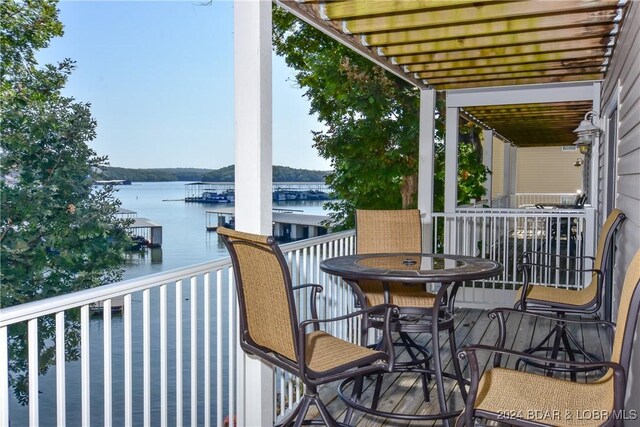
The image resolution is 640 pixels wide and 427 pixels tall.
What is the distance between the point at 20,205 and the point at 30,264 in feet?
4.14

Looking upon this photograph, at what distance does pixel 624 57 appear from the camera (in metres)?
3.73

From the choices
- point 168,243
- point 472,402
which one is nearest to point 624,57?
point 472,402

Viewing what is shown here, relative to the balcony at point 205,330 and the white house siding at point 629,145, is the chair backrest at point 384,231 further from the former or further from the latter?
the white house siding at point 629,145

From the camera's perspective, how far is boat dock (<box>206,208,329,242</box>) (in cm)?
2162

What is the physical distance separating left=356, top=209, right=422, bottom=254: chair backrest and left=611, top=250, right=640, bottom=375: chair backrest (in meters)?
2.40

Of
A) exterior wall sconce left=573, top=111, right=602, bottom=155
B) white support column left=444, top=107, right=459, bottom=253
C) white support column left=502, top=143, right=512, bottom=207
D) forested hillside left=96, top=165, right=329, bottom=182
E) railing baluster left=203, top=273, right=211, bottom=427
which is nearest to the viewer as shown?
railing baluster left=203, top=273, right=211, bottom=427

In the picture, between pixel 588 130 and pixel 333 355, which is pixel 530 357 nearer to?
pixel 333 355

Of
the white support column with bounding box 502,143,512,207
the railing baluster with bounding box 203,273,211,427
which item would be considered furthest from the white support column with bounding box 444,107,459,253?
the white support column with bounding box 502,143,512,207

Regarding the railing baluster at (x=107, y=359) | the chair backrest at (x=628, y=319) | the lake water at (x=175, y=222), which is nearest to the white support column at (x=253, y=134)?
the railing baluster at (x=107, y=359)

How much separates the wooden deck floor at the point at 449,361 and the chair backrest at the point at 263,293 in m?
1.22

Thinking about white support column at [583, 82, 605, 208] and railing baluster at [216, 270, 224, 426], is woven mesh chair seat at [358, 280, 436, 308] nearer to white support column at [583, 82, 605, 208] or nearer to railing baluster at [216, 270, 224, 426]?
railing baluster at [216, 270, 224, 426]

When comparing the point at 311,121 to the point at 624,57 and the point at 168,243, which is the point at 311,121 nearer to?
the point at 624,57

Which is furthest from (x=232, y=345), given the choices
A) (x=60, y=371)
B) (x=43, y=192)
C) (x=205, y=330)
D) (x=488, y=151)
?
(x=43, y=192)

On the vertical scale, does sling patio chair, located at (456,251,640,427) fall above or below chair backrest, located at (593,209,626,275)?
below
